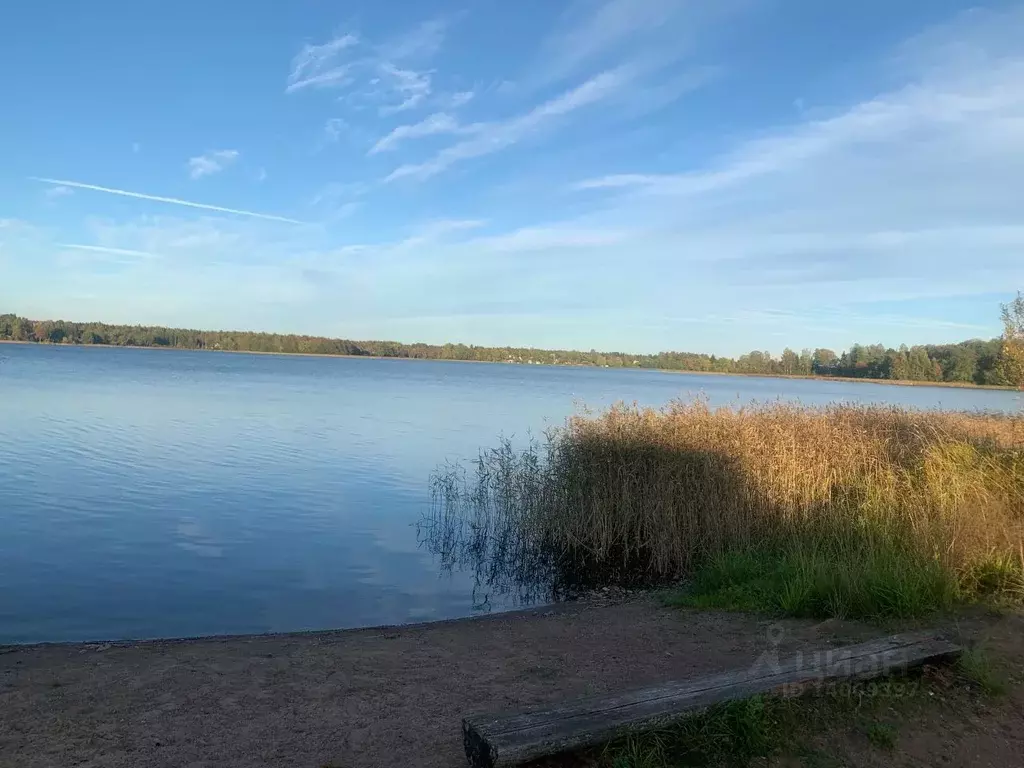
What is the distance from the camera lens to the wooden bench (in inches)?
165

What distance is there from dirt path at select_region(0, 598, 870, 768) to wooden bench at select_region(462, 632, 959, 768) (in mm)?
779

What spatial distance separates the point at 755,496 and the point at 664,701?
8.84m

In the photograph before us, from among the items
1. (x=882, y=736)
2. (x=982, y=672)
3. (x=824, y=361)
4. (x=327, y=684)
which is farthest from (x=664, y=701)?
(x=824, y=361)

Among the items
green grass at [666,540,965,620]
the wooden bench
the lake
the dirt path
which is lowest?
the lake

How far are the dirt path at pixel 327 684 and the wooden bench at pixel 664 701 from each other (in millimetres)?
779

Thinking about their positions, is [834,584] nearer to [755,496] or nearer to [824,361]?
[755,496]

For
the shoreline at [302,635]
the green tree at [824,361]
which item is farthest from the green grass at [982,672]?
the green tree at [824,361]

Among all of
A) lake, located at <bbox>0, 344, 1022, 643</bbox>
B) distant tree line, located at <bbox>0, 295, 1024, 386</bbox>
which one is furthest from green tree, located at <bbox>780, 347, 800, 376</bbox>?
lake, located at <bbox>0, 344, 1022, 643</bbox>

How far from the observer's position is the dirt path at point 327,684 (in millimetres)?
5109

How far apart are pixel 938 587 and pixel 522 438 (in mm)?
22018

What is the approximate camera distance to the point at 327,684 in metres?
6.57

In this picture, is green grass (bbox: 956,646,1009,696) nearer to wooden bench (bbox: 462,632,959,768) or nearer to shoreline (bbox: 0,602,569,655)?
wooden bench (bbox: 462,632,959,768)

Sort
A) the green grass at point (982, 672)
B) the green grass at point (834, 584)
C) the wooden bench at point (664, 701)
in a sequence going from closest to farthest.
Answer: the wooden bench at point (664, 701) < the green grass at point (982, 672) < the green grass at point (834, 584)

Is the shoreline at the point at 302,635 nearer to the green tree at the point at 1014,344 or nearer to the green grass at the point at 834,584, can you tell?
the green grass at the point at 834,584
